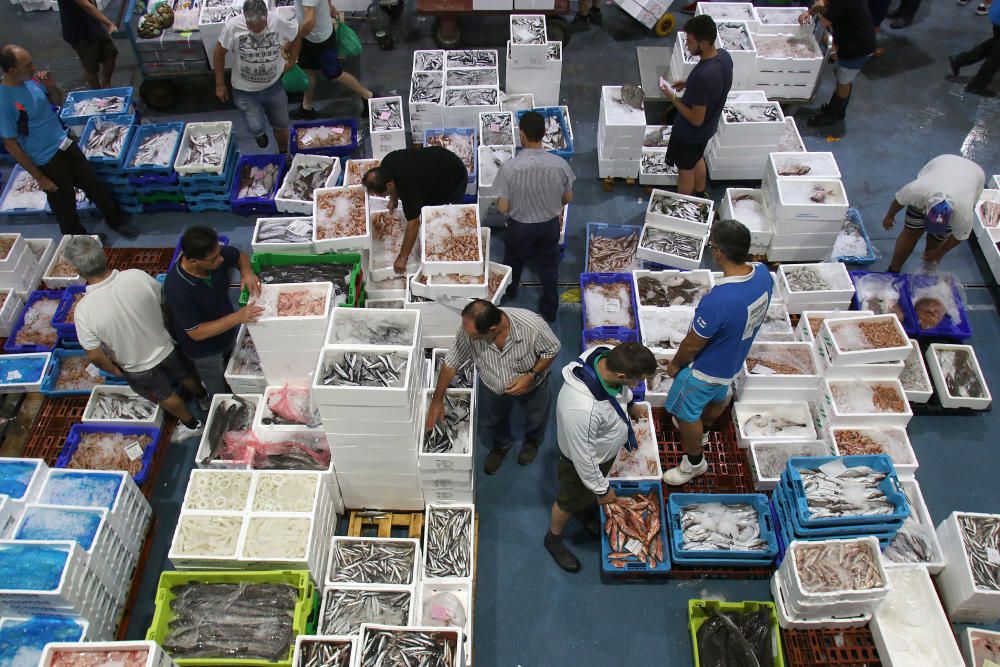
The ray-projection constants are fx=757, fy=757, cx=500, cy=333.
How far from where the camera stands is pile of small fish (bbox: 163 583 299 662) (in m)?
4.54

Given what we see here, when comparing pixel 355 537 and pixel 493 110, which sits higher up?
pixel 493 110

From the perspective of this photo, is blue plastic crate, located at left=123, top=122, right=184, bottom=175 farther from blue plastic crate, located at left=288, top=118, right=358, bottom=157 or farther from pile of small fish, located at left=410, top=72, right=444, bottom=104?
pile of small fish, located at left=410, top=72, right=444, bottom=104

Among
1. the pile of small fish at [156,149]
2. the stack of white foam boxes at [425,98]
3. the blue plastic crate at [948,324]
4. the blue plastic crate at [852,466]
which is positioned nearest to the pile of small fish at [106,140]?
the pile of small fish at [156,149]

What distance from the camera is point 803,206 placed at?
7.02 metres

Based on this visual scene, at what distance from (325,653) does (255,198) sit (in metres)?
4.95

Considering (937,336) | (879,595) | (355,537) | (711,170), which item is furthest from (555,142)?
(879,595)

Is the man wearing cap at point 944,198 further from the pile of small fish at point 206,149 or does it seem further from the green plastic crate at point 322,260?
the pile of small fish at point 206,149

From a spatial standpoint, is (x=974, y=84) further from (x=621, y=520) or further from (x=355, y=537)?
(x=355, y=537)

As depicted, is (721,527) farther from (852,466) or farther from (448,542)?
(448,542)

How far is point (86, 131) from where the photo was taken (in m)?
7.93

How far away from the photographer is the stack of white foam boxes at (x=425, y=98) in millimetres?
8242

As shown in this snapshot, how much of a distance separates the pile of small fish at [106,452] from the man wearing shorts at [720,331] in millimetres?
4172

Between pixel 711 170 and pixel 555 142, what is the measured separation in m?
1.74

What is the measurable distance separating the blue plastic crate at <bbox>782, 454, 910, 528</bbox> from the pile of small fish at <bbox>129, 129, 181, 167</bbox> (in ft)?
21.5
